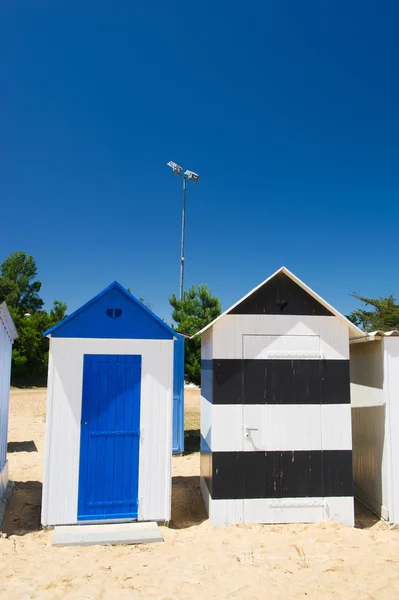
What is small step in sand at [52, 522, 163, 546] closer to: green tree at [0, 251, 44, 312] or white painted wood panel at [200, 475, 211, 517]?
white painted wood panel at [200, 475, 211, 517]

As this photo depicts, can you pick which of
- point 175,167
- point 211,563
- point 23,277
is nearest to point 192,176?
point 175,167

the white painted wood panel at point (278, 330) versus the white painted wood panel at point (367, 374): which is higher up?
the white painted wood panel at point (278, 330)

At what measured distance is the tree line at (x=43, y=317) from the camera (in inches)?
516

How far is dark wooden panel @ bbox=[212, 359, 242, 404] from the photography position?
6.04m

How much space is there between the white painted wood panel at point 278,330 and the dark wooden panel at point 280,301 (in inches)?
2.9

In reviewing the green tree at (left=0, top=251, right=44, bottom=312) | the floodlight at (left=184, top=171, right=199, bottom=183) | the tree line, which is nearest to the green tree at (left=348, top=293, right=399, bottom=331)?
the tree line

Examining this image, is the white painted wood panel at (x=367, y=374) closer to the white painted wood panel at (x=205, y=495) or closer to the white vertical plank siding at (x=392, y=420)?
the white vertical plank siding at (x=392, y=420)

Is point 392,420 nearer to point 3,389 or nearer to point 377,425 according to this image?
point 377,425

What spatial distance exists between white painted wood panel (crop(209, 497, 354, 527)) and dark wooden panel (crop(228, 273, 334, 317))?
8.45ft

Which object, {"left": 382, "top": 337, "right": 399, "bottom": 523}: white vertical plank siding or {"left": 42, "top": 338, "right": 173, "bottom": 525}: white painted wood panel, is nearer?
{"left": 42, "top": 338, "right": 173, "bottom": 525}: white painted wood panel

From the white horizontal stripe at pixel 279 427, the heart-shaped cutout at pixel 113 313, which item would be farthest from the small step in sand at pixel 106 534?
the heart-shaped cutout at pixel 113 313

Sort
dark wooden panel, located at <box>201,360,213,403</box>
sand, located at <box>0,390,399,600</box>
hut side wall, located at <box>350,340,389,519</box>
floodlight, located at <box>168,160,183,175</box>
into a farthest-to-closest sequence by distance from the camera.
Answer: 1. floodlight, located at <box>168,160,183,175</box>
2. hut side wall, located at <box>350,340,389,519</box>
3. dark wooden panel, located at <box>201,360,213,403</box>
4. sand, located at <box>0,390,399,600</box>

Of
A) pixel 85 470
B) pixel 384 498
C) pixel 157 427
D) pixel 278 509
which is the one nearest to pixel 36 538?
pixel 85 470

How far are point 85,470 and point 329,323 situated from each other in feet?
12.8
